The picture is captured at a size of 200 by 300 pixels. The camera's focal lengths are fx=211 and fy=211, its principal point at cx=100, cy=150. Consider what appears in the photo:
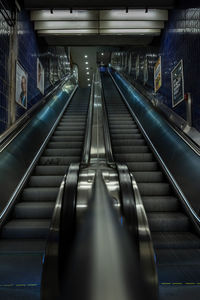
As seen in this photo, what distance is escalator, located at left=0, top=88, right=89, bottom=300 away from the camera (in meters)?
1.52

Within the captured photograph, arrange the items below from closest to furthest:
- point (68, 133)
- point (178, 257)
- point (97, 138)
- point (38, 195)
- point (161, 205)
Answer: point (178, 257) < point (161, 205) < point (38, 195) < point (97, 138) < point (68, 133)

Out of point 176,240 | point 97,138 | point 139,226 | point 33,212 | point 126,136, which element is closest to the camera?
point 139,226

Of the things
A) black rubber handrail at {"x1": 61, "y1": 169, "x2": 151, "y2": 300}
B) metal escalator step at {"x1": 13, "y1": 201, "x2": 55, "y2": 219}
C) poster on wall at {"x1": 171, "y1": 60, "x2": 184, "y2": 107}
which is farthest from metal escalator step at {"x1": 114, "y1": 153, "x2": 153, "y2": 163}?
black rubber handrail at {"x1": 61, "y1": 169, "x2": 151, "y2": 300}

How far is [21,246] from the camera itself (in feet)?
6.81

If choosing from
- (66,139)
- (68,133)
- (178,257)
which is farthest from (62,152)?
(178,257)

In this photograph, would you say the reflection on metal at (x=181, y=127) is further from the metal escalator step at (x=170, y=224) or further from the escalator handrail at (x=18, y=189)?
the escalator handrail at (x=18, y=189)

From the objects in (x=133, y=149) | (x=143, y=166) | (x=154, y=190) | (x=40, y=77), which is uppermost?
(x=40, y=77)

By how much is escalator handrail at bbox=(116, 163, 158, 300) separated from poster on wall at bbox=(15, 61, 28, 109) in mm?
3231

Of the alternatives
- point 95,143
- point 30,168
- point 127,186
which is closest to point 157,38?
point 95,143

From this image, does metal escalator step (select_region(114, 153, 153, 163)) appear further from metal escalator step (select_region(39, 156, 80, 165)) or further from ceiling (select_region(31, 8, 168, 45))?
ceiling (select_region(31, 8, 168, 45))

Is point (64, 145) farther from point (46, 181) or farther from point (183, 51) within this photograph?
point (183, 51)

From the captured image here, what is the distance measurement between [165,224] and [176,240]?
0.97 ft

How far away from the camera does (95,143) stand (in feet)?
10.4

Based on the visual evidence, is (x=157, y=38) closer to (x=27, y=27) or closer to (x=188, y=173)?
(x=27, y=27)
